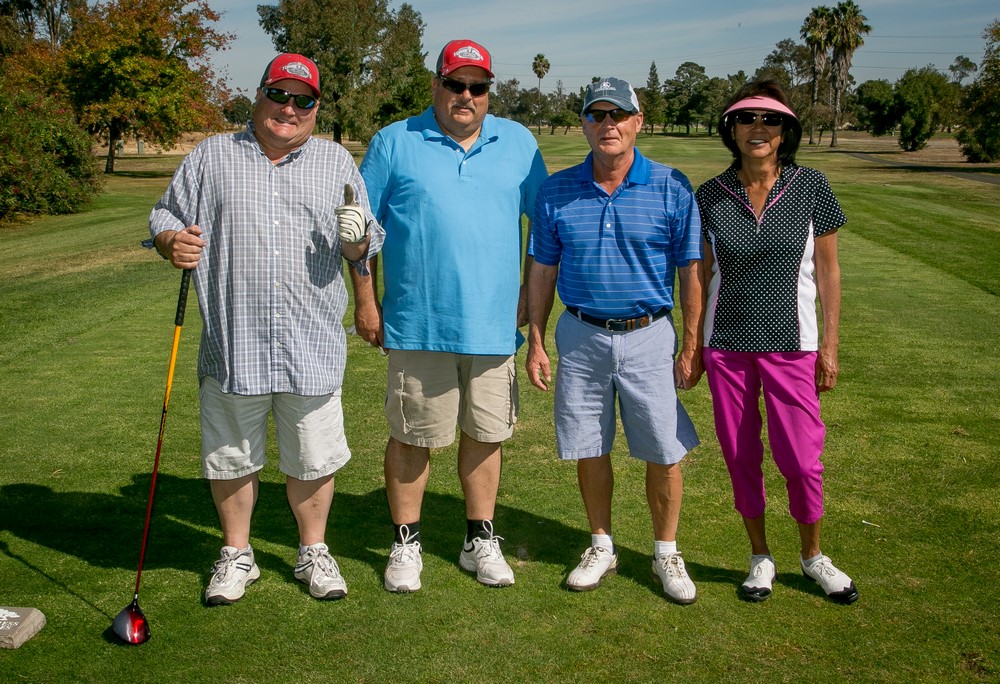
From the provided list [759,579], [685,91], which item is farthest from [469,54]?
[685,91]

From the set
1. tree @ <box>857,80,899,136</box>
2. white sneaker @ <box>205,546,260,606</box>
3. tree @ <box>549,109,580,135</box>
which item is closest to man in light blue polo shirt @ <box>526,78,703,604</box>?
white sneaker @ <box>205,546,260,606</box>

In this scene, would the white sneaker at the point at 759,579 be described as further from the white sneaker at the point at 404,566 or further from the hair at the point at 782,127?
the hair at the point at 782,127

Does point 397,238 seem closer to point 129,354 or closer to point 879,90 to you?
point 129,354

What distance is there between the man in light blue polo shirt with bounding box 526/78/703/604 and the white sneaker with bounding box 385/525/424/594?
2.13 feet

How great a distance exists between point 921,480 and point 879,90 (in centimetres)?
7440

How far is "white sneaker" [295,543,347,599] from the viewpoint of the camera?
379cm

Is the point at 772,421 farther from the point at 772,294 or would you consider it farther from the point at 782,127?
the point at 782,127

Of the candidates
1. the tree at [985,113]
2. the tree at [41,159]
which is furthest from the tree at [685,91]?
the tree at [41,159]

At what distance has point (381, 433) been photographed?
6000mm

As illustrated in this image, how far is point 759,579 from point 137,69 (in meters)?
35.4

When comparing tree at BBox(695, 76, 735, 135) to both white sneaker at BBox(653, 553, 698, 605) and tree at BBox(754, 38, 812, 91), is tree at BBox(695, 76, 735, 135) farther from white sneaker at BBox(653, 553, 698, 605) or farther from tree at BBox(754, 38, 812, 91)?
white sneaker at BBox(653, 553, 698, 605)

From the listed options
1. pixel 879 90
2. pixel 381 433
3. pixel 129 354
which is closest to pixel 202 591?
pixel 381 433

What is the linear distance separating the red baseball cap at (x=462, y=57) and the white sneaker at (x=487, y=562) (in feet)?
6.47

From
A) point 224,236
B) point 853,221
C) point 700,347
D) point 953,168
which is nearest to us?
point 224,236
